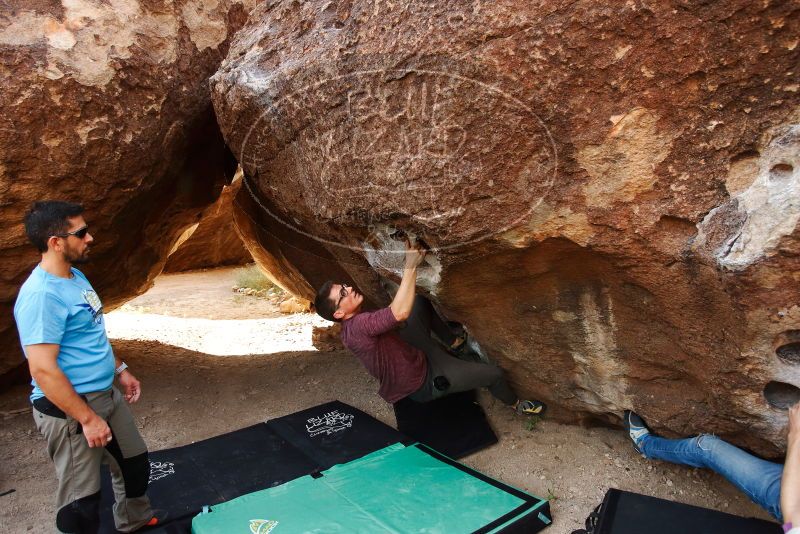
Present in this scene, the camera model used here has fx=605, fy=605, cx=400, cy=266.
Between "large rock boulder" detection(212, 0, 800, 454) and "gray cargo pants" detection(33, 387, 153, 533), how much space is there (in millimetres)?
1230

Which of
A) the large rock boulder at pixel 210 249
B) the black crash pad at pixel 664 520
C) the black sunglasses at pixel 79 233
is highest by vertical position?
the black sunglasses at pixel 79 233

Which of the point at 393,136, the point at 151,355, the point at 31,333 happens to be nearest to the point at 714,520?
the point at 393,136

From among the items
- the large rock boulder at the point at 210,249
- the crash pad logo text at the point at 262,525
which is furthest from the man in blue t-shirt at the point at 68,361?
the large rock boulder at the point at 210,249

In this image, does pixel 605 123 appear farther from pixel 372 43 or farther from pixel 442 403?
pixel 442 403

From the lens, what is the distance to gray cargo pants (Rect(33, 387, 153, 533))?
7.16 feet

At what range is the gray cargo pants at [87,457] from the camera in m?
2.18

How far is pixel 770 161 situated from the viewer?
75.2 inches

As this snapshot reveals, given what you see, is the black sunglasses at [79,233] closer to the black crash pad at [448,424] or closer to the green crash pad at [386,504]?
the green crash pad at [386,504]

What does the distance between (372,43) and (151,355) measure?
3.62m

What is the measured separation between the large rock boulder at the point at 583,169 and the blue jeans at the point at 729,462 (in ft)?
0.26

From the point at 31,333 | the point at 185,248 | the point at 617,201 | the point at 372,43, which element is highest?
the point at 372,43

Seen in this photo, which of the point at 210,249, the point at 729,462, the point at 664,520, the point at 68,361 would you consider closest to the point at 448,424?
the point at 664,520

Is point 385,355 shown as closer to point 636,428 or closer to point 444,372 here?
point 444,372

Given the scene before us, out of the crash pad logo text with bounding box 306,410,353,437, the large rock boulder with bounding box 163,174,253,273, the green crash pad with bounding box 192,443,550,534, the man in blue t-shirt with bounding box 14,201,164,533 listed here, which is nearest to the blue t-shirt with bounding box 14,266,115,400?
the man in blue t-shirt with bounding box 14,201,164,533
